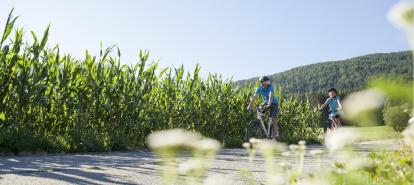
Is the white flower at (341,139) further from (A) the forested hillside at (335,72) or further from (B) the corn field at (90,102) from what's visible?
(A) the forested hillside at (335,72)

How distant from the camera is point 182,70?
38.0 feet

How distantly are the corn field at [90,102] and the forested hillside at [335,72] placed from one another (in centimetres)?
10712

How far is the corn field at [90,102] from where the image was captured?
7738 millimetres

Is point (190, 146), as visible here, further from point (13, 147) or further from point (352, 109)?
point (13, 147)

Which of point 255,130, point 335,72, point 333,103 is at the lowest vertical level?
point 255,130

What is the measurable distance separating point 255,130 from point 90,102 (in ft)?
14.8

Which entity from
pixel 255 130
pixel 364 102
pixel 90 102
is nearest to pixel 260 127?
pixel 255 130

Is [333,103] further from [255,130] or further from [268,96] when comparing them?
[268,96]

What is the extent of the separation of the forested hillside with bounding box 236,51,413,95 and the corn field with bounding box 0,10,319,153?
107m

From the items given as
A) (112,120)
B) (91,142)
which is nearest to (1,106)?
(91,142)

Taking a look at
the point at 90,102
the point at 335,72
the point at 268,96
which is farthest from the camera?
the point at 335,72

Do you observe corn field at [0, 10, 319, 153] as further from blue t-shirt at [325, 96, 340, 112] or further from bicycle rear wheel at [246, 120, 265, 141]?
blue t-shirt at [325, 96, 340, 112]

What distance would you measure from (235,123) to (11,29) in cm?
667

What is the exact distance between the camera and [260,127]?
11789 mm
